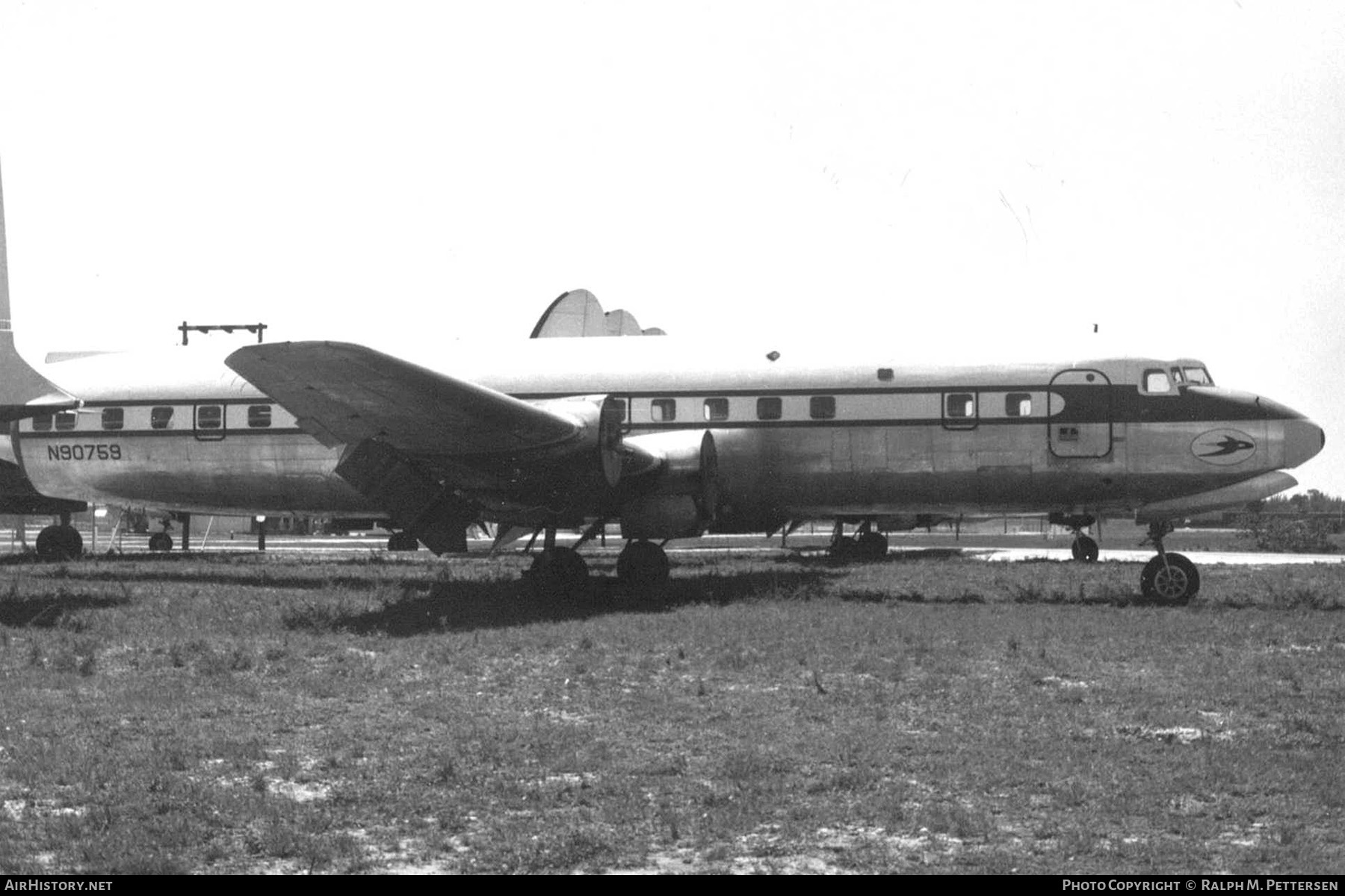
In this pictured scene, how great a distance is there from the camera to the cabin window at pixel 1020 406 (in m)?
17.9

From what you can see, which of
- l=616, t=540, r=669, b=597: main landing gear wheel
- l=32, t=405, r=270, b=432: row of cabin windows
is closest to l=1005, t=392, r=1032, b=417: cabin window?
l=616, t=540, r=669, b=597: main landing gear wheel

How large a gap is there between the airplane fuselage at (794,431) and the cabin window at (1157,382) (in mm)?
20

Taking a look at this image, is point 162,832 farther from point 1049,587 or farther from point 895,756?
point 1049,587

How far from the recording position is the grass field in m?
6.12

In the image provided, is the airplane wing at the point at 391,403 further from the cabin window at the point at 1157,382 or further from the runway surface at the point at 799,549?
the runway surface at the point at 799,549

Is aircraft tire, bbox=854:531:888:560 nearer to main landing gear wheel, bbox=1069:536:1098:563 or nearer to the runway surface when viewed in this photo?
the runway surface

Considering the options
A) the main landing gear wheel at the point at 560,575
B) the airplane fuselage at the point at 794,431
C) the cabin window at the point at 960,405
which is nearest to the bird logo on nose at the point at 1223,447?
the airplane fuselage at the point at 794,431

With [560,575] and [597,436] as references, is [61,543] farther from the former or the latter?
[597,436]

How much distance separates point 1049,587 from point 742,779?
1294cm

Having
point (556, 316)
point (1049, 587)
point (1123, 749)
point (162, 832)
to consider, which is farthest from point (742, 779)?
point (556, 316)

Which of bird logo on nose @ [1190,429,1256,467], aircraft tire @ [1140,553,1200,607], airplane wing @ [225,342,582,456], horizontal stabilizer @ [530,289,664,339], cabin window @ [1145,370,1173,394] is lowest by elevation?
aircraft tire @ [1140,553,1200,607]

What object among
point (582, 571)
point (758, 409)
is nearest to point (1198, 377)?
point (758, 409)

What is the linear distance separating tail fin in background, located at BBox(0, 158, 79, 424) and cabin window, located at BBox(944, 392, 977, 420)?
12.5 metres

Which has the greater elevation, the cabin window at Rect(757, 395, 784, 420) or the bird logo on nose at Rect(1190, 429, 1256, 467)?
the cabin window at Rect(757, 395, 784, 420)
